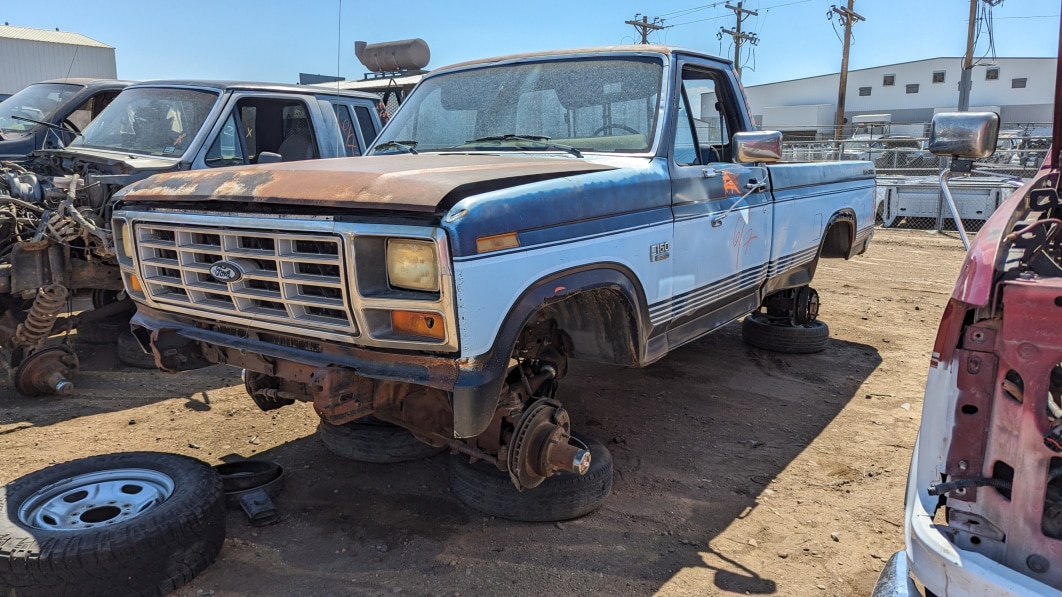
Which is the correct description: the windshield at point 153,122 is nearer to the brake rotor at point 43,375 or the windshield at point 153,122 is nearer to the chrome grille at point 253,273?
the brake rotor at point 43,375

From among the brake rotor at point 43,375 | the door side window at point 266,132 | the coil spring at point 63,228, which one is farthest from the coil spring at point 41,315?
the door side window at point 266,132

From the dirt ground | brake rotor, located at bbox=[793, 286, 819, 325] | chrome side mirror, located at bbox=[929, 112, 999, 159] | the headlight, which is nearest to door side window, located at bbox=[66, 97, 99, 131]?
the dirt ground

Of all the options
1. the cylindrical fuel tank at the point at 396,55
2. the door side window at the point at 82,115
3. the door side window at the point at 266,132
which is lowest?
the door side window at the point at 266,132

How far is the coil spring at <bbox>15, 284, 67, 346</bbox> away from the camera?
5.26 meters

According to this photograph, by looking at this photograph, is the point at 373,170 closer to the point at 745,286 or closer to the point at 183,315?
the point at 183,315

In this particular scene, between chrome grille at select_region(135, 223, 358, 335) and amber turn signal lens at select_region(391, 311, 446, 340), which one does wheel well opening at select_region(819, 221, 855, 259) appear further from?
chrome grille at select_region(135, 223, 358, 335)

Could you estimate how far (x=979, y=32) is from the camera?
88.4ft

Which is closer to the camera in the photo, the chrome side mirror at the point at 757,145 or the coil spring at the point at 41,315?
the chrome side mirror at the point at 757,145

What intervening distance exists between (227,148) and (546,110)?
3.34 m

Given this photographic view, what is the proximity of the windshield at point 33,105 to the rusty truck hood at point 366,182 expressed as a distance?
5720 millimetres

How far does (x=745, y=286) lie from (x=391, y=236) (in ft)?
9.22

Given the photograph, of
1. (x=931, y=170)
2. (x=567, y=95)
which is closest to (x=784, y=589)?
(x=567, y=95)

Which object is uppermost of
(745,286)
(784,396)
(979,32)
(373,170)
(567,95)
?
(979,32)

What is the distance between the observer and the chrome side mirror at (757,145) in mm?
3941
